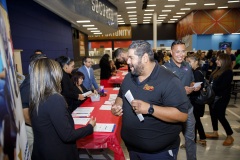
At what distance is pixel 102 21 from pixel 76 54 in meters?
5.02

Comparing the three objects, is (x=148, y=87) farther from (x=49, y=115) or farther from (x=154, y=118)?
(x=49, y=115)

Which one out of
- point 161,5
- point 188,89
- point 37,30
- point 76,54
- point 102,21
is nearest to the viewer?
point 188,89

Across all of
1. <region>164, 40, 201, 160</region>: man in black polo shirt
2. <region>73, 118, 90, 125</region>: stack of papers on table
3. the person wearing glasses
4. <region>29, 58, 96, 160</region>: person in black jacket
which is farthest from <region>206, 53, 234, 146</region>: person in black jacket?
<region>29, 58, 96, 160</region>: person in black jacket

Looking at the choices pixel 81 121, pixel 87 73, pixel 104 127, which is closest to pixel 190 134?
pixel 104 127

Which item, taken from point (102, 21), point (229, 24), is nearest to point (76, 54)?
Result: point (102, 21)

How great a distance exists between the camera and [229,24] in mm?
14352

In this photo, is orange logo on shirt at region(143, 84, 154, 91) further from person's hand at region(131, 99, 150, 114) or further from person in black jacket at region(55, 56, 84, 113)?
person in black jacket at region(55, 56, 84, 113)

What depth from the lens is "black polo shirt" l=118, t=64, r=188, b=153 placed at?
1.54 meters

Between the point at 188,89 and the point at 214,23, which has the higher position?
the point at 214,23

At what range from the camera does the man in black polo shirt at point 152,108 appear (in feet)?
5.01

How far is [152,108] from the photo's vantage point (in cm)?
149

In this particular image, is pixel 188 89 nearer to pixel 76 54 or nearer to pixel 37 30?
pixel 37 30

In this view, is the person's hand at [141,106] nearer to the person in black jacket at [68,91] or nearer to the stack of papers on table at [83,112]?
the stack of papers on table at [83,112]

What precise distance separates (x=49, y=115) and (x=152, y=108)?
31.1 inches
